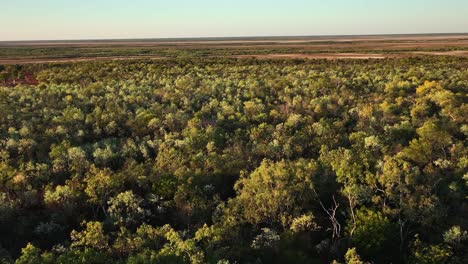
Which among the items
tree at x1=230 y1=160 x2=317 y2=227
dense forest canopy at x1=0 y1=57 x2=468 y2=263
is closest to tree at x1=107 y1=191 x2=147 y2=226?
dense forest canopy at x1=0 y1=57 x2=468 y2=263

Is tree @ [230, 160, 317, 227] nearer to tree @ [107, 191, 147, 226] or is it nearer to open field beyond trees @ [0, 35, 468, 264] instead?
open field beyond trees @ [0, 35, 468, 264]

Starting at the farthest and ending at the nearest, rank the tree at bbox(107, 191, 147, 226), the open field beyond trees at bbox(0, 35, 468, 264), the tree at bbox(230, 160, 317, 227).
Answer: the tree at bbox(107, 191, 147, 226), the tree at bbox(230, 160, 317, 227), the open field beyond trees at bbox(0, 35, 468, 264)

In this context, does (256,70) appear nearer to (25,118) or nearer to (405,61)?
(405,61)

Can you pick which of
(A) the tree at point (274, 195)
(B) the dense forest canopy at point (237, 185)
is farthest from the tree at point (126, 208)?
(A) the tree at point (274, 195)

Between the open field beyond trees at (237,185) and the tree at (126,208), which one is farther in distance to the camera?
the tree at (126,208)

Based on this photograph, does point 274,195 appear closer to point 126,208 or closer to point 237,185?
point 237,185

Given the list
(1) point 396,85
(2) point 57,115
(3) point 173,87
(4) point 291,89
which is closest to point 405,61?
(1) point 396,85

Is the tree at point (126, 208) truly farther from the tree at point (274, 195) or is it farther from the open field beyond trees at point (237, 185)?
the tree at point (274, 195)

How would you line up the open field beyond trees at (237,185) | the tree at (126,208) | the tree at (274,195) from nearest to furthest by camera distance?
the open field beyond trees at (237,185) → the tree at (274,195) → the tree at (126,208)

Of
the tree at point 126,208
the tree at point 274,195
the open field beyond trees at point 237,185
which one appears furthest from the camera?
the tree at point 126,208
